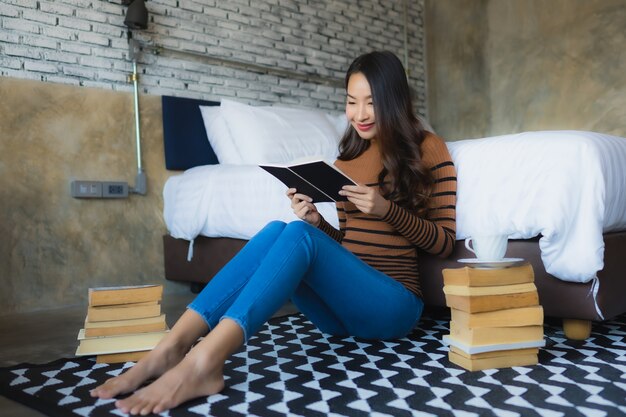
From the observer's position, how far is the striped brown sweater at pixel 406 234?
6.09ft

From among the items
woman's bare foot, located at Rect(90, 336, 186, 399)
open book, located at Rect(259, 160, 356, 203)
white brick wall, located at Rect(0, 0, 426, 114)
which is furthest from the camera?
white brick wall, located at Rect(0, 0, 426, 114)

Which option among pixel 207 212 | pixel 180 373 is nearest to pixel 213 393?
pixel 180 373

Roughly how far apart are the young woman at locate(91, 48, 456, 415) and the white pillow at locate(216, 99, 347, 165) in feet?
4.16

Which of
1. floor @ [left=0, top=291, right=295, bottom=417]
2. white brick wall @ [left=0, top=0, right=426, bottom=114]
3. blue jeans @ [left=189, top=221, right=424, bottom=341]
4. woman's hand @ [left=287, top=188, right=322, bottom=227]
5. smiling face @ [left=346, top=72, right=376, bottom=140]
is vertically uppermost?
white brick wall @ [left=0, top=0, right=426, bottom=114]

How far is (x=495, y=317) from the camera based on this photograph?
5.34 feet

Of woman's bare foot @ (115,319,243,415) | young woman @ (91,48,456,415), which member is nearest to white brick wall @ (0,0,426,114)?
young woman @ (91,48,456,415)

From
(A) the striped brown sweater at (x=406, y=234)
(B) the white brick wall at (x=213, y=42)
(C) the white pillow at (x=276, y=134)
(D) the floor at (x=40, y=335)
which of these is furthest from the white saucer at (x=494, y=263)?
(B) the white brick wall at (x=213, y=42)

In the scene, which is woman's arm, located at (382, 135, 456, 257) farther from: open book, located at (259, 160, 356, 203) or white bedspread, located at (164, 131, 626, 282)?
open book, located at (259, 160, 356, 203)

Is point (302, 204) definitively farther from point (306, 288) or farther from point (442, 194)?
point (442, 194)

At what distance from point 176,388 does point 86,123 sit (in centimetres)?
225

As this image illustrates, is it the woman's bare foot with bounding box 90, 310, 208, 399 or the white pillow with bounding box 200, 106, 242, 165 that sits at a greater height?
the white pillow with bounding box 200, 106, 242, 165

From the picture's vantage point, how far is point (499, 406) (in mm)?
1311

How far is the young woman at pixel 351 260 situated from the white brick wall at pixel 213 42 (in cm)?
185

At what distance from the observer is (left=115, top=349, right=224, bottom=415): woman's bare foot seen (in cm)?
128
